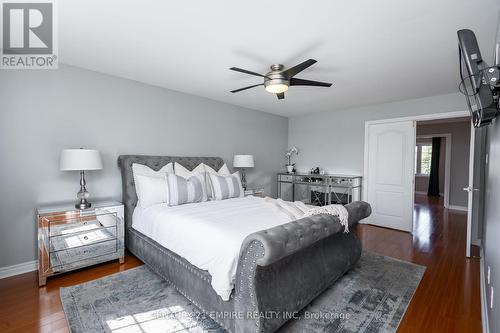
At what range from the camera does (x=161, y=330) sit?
1814mm

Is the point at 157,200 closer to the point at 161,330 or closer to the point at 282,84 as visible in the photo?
the point at 161,330

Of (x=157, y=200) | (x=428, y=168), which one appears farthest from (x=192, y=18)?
(x=428, y=168)

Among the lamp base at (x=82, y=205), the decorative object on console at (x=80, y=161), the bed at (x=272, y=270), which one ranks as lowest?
the bed at (x=272, y=270)

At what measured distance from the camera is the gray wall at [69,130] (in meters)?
2.60

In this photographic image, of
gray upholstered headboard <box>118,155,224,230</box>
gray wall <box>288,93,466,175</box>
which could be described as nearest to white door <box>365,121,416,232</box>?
gray wall <box>288,93,466,175</box>

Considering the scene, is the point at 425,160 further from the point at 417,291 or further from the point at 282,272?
the point at 282,272

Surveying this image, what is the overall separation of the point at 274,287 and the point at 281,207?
3.69 ft

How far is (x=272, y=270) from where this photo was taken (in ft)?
5.66

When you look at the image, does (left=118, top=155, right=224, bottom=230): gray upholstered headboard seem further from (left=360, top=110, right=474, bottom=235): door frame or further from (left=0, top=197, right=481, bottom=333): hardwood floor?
(left=360, top=110, right=474, bottom=235): door frame

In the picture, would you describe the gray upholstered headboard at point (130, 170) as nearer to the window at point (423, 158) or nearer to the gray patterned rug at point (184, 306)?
the gray patterned rug at point (184, 306)

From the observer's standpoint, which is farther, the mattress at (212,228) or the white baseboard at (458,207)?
the white baseboard at (458,207)

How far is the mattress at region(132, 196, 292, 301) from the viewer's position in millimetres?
1729

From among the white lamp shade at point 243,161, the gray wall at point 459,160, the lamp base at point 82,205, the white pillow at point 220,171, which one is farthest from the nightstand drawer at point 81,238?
the gray wall at point 459,160

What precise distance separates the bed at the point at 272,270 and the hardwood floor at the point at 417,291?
0.68 meters
